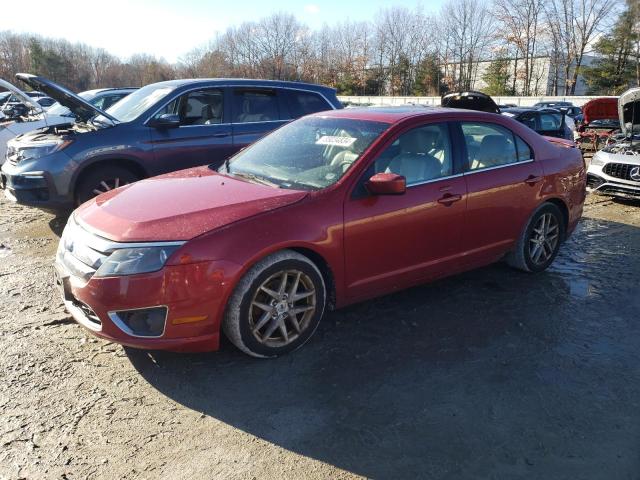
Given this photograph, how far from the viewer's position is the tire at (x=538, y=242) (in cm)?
471

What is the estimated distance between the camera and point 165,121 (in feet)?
19.8

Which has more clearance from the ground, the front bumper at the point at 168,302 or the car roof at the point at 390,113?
the car roof at the point at 390,113

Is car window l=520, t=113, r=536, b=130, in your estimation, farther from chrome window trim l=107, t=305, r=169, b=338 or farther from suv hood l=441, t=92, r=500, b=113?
chrome window trim l=107, t=305, r=169, b=338

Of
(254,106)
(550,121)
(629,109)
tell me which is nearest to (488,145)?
(254,106)

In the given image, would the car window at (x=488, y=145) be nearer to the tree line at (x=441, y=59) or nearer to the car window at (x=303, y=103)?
the car window at (x=303, y=103)

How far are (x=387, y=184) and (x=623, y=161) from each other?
6300 mm

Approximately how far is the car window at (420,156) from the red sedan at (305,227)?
1 centimetres

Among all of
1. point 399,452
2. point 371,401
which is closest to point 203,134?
point 371,401

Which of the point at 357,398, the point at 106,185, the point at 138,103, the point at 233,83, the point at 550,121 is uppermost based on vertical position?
the point at 233,83

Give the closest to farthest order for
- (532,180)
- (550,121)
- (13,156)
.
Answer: (532,180) → (13,156) → (550,121)

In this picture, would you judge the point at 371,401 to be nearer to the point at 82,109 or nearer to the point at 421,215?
the point at 421,215

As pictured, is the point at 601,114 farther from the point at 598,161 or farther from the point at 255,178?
the point at 255,178

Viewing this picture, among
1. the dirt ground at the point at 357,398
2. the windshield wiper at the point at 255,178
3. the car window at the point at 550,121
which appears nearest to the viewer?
the dirt ground at the point at 357,398

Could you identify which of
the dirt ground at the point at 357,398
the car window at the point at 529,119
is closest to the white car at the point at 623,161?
the car window at the point at 529,119
